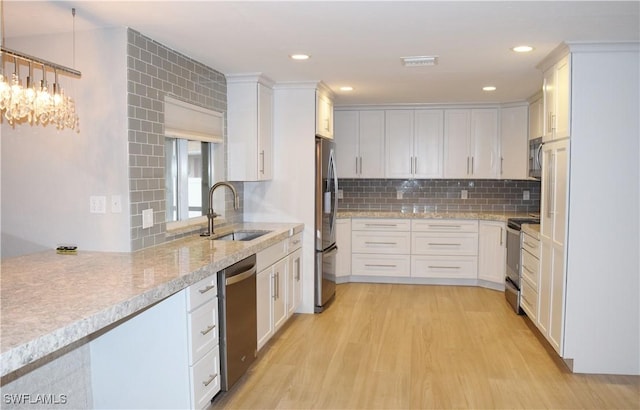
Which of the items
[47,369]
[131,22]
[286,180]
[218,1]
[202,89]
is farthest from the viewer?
[286,180]

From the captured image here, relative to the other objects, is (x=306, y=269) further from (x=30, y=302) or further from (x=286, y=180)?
(x=30, y=302)

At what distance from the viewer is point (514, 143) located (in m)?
6.12

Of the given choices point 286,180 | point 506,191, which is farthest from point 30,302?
point 506,191

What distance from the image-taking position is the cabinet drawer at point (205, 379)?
2.60 metres

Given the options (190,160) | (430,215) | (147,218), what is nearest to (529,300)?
(430,215)

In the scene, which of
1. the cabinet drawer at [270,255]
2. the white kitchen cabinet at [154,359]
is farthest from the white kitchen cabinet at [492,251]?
the white kitchen cabinet at [154,359]

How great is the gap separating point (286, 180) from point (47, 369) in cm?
288

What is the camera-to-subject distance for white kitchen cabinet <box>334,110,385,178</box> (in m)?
6.48

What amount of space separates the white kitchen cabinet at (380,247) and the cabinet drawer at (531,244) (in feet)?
5.39

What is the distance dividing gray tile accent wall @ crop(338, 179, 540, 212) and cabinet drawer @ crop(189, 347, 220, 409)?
4140 millimetres

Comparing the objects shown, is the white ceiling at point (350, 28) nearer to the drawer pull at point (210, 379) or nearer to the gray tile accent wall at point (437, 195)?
the drawer pull at point (210, 379)

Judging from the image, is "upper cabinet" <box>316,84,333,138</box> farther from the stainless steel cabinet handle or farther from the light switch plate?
the stainless steel cabinet handle

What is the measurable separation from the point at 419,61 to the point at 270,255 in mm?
1837

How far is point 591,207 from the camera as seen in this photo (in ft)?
11.0
